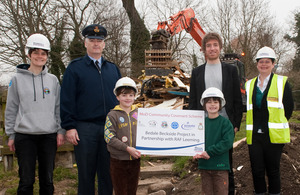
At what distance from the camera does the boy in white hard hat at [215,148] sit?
2865 mm

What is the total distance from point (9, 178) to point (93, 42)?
3511mm

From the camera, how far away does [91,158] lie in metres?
3.11

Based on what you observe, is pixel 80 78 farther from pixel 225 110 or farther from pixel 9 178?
pixel 9 178

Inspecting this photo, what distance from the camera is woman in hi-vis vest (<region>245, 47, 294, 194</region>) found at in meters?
3.23

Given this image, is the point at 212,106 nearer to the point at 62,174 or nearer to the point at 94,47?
the point at 94,47

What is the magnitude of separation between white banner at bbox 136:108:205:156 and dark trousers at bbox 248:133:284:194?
0.80m

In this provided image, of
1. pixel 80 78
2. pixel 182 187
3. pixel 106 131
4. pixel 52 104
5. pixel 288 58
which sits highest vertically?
pixel 288 58

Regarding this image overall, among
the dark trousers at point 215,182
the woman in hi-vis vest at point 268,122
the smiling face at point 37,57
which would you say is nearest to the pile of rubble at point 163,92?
the woman in hi-vis vest at point 268,122

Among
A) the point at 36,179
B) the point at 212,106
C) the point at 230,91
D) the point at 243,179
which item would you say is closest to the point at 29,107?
the point at 212,106

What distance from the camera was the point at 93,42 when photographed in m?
3.21

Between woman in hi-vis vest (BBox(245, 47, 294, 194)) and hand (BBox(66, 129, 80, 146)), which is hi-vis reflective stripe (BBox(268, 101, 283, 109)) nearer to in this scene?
woman in hi-vis vest (BBox(245, 47, 294, 194))

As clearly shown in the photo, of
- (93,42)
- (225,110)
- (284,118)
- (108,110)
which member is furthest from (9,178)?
(284,118)

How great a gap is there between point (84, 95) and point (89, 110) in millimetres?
184

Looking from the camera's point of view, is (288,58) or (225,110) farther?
(288,58)
